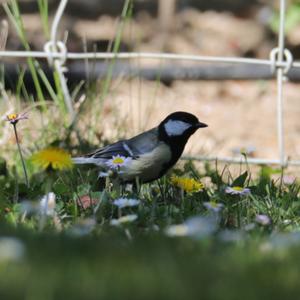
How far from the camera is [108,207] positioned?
9.97ft

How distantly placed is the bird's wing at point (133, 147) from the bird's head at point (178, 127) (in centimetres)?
5

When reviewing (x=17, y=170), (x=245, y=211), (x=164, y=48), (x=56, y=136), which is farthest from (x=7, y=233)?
(x=164, y=48)

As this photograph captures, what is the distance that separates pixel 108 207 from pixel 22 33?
5.60 feet

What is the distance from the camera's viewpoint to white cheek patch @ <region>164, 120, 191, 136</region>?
11.3 ft

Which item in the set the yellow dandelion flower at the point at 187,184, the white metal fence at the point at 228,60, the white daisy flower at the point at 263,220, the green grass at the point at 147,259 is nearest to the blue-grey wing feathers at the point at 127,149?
the yellow dandelion flower at the point at 187,184

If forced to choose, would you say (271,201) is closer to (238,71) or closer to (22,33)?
(22,33)

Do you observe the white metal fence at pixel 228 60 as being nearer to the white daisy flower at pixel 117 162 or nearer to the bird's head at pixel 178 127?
the bird's head at pixel 178 127

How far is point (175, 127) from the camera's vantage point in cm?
345

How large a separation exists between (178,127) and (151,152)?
0.19 m

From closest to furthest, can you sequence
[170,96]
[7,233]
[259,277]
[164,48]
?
[259,277], [7,233], [170,96], [164,48]

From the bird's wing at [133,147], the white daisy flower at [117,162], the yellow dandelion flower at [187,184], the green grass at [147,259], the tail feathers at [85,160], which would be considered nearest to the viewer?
the green grass at [147,259]

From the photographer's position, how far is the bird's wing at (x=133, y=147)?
3.35m

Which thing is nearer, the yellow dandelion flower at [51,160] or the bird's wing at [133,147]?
the yellow dandelion flower at [51,160]

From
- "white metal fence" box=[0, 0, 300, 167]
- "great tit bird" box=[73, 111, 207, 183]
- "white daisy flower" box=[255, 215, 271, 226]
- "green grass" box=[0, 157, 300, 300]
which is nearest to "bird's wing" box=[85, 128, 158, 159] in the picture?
"great tit bird" box=[73, 111, 207, 183]
